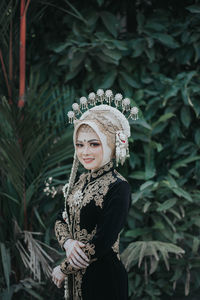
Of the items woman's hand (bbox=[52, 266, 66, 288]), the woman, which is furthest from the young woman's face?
woman's hand (bbox=[52, 266, 66, 288])

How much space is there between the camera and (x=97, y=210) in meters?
1.89

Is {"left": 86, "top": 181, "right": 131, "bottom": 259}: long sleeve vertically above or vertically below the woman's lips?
below

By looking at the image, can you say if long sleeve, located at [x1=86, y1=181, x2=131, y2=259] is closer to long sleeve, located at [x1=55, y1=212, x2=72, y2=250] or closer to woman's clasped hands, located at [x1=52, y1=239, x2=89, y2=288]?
woman's clasped hands, located at [x1=52, y1=239, x2=89, y2=288]

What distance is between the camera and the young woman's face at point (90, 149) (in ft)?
6.32

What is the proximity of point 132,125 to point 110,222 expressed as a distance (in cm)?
152

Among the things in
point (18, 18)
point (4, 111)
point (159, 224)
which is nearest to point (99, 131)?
point (4, 111)

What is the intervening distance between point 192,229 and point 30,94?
5.48 feet

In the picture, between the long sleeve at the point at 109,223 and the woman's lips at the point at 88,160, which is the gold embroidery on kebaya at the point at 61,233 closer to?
the long sleeve at the point at 109,223

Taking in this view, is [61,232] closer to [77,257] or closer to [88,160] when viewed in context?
[77,257]

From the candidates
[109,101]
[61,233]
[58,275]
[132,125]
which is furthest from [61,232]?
[132,125]

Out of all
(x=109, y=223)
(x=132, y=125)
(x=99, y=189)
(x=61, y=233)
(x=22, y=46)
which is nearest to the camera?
(x=109, y=223)

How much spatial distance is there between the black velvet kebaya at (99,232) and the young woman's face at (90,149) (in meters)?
0.06

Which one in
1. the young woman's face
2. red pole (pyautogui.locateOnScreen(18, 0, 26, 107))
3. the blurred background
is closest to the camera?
the young woman's face

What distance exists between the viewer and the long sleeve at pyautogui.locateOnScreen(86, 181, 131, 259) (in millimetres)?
1785
